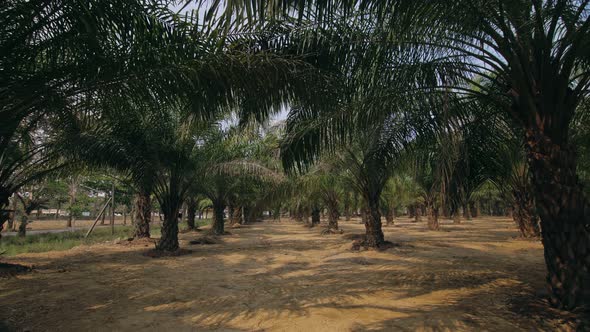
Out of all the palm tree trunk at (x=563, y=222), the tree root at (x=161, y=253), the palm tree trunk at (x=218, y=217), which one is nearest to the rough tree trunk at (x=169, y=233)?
the tree root at (x=161, y=253)

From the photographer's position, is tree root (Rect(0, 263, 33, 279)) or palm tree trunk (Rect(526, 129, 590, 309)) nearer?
palm tree trunk (Rect(526, 129, 590, 309))

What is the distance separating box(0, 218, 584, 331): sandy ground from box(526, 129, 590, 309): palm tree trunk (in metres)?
0.38

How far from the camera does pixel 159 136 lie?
9.05 m

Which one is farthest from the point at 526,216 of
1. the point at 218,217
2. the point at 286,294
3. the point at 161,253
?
the point at 218,217

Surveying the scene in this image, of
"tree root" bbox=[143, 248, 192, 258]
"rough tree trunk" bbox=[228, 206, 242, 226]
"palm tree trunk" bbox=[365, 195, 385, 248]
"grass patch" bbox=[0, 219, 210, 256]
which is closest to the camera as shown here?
"tree root" bbox=[143, 248, 192, 258]

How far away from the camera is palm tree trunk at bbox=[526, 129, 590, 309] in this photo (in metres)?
4.06

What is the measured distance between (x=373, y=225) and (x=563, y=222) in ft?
24.2

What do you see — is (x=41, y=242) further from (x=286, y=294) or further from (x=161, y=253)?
(x=286, y=294)

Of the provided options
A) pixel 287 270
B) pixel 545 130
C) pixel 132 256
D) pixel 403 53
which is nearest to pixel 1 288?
pixel 132 256

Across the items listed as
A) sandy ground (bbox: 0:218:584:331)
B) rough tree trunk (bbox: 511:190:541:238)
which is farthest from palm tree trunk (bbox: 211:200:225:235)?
rough tree trunk (bbox: 511:190:541:238)

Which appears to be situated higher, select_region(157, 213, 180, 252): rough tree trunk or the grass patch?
select_region(157, 213, 180, 252): rough tree trunk

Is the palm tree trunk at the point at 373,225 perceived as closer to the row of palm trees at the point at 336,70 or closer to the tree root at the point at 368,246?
the tree root at the point at 368,246

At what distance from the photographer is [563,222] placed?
4.14m

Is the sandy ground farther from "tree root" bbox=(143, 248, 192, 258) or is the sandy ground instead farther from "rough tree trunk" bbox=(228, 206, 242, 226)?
"rough tree trunk" bbox=(228, 206, 242, 226)
